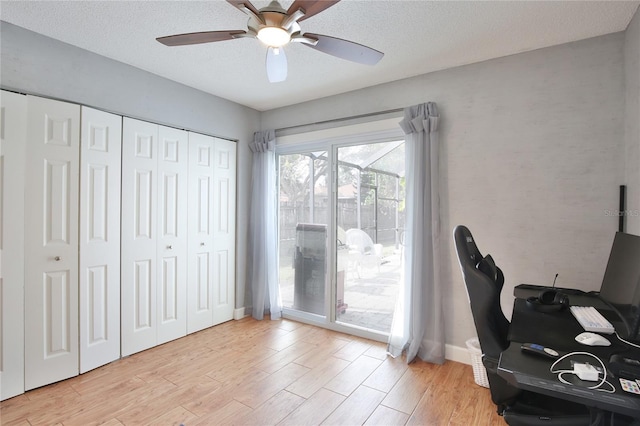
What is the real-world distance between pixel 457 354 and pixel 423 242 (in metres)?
1.01

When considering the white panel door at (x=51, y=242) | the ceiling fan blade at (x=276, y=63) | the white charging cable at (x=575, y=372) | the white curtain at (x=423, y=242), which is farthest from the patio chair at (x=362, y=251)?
the white panel door at (x=51, y=242)

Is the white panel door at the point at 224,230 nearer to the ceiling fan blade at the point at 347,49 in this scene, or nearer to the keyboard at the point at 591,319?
the ceiling fan blade at the point at 347,49

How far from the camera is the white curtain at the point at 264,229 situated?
3820 millimetres

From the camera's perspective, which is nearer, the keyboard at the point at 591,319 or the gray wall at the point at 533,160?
the keyboard at the point at 591,319

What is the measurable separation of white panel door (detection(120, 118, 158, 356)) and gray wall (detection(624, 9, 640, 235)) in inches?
144

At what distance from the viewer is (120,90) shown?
2.73 m

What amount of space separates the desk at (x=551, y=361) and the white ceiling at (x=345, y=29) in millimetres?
1803

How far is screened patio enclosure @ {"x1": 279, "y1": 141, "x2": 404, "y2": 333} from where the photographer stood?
3176 millimetres

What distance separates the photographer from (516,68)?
249 cm

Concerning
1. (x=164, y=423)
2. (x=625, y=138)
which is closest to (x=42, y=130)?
(x=164, y=423)

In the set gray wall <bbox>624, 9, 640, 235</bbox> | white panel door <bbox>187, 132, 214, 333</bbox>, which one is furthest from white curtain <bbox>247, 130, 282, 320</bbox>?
gray wall <bbox>624, 9, 640, 235</bbox>

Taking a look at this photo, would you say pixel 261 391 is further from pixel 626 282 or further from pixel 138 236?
pixel 626 282

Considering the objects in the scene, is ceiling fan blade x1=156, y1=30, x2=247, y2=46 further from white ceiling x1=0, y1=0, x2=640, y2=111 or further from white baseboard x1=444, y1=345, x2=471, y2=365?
white baseboard x1=444, y1=345, x2=471, y2=365

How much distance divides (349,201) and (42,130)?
2.65m
